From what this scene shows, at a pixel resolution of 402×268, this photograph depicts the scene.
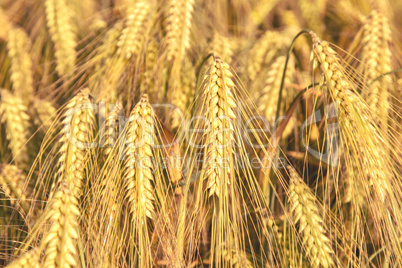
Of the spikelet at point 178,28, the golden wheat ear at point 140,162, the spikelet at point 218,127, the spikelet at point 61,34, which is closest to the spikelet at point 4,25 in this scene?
the spikelet at point 61,34

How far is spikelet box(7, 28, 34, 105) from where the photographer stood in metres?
1.14

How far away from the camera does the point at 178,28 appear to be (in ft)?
3.17

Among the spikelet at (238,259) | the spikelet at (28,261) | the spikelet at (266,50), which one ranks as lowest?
the spikelet at (238,259)

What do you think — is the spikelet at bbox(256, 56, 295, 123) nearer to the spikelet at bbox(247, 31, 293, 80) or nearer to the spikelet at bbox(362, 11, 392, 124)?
the spikelet at bbox(247, 31, 293, 80)

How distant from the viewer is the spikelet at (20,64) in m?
1.14

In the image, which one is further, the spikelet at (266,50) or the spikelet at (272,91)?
the spikelet at (266,50)

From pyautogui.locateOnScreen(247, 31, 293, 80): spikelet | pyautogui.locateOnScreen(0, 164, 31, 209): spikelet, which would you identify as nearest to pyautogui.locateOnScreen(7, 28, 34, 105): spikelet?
pyautogui.locateOnScreen(0, 164, 31, 209): spikelet

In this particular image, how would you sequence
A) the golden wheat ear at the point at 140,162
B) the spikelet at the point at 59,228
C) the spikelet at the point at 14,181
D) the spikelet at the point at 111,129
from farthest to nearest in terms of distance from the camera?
the spikelet at the point at 14,181 → the spikelet at the point at 111,129 → the golden wheat ear at the point at 140,162 → the spikelet at the point at 59,228

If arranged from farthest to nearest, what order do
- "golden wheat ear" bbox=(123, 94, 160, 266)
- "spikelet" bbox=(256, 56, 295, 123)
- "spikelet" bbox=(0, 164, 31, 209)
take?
1. "spikelet" bbox=(256, 56, 295, 123)
2. "spikelet" bbox=(0, 164, 31, 209)
3. "golden wheat ear" bbox=(123, 94, 160, 266)

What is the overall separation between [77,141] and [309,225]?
21.3 inches

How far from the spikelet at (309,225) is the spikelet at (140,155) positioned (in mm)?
301

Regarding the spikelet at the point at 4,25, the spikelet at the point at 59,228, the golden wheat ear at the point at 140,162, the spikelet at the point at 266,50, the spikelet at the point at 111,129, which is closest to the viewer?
the spikelet at the point at 59,228

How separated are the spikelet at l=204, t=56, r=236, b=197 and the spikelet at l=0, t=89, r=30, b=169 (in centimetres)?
61

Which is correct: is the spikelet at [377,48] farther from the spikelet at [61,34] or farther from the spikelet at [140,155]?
the spikelet at [61,34]
